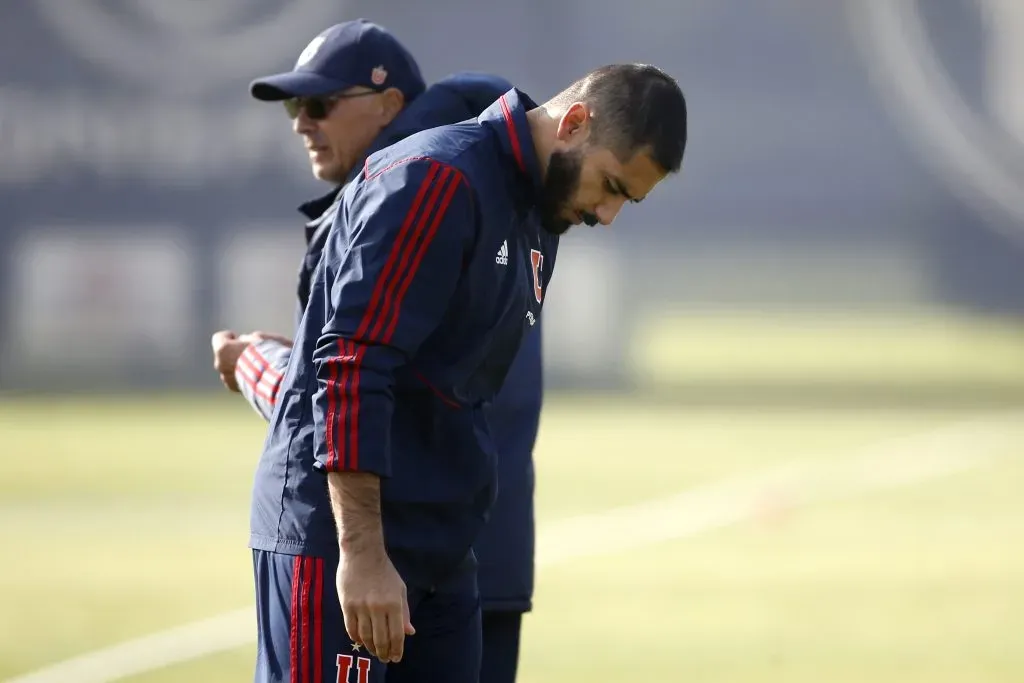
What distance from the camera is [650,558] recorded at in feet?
25.1

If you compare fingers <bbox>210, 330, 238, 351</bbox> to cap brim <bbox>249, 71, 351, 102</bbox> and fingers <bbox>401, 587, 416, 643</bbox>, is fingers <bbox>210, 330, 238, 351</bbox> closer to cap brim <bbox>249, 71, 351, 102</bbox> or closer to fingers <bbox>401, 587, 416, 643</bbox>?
cap brim <bbox>249, 71, 351, 102</bbox>

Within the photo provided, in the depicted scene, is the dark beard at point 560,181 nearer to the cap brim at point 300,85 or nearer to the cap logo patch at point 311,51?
the cap brim at point 300,85

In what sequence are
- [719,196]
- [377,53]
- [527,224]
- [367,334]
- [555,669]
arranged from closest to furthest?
[367,334]
[527,224]
[377,53]
[555,669]
[719,196]

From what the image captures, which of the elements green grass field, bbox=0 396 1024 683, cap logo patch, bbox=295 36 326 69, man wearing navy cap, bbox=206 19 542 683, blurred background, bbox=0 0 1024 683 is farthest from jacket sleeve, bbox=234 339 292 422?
blurred background, bbox=0 0 1024 683

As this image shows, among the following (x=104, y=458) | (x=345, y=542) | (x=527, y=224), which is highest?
(x=527, y=224)

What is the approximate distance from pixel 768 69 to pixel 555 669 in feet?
35.9

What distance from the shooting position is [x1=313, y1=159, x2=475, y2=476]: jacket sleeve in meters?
2.50

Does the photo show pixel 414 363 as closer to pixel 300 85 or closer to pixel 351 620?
pixel 351 620

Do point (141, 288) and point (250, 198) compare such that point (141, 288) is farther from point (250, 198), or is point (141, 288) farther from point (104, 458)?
point (104, 458)

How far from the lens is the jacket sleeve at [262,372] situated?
126 inches

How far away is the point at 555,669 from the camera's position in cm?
539

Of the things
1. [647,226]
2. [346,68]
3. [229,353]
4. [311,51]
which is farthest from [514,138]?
[647,226]

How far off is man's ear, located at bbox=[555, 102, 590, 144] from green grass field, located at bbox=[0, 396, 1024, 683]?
2.90 metres

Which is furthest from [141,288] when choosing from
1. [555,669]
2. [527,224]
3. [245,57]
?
[527,224]
